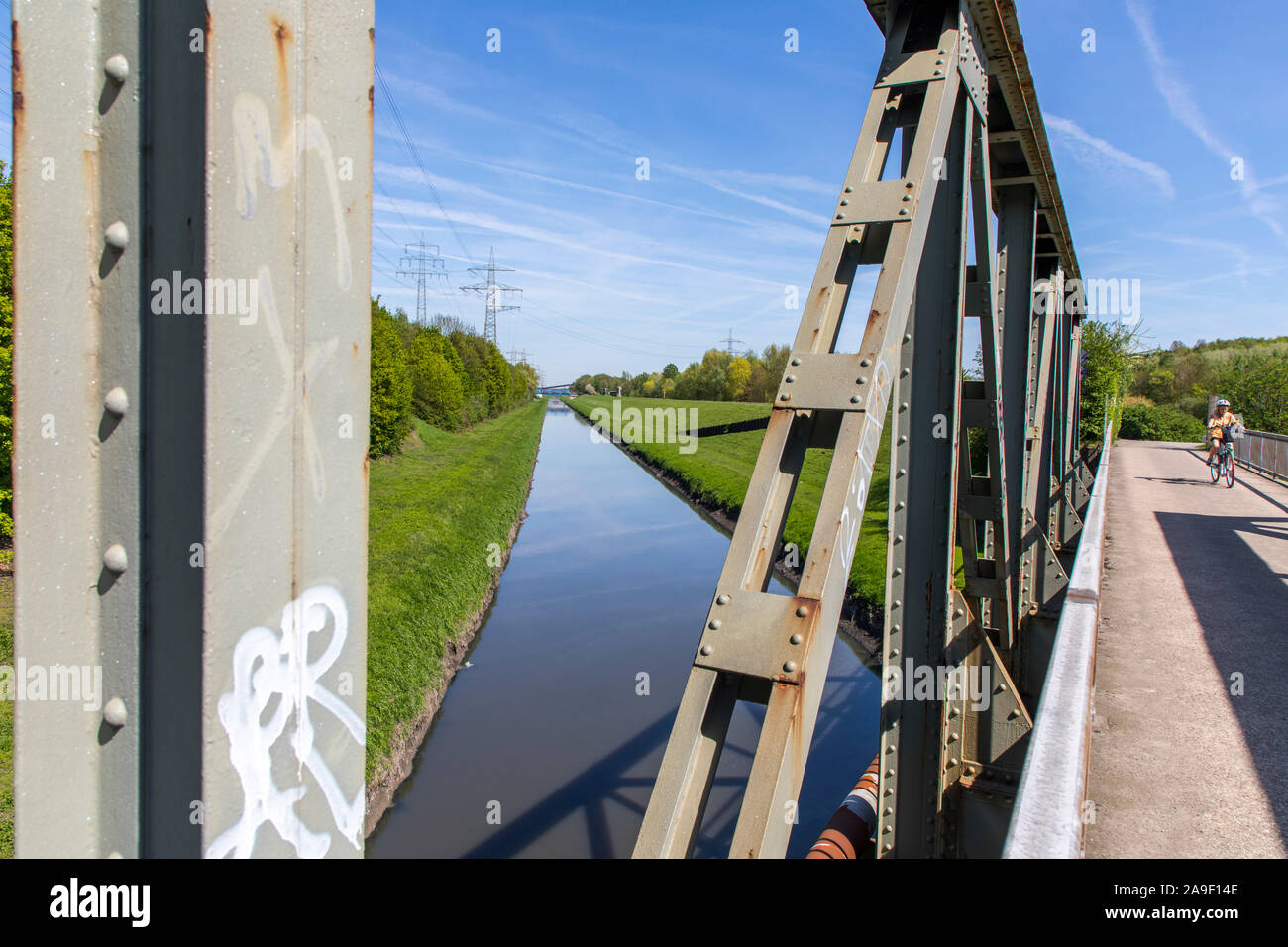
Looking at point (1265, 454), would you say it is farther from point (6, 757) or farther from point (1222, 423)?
point (6, 757)

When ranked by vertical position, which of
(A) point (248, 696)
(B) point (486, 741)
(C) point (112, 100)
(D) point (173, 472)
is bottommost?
(B) point (486, 741)

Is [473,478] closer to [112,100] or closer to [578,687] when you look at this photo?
[578,687]

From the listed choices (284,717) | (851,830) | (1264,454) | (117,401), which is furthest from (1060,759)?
(1264,454)

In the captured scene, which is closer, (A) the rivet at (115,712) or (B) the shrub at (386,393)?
(A) the rivet at (115,712)

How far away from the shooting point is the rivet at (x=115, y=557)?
1162 mm

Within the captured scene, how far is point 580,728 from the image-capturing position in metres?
12.2

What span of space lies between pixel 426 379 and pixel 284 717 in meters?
38.1

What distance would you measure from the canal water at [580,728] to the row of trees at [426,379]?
6.74 meters

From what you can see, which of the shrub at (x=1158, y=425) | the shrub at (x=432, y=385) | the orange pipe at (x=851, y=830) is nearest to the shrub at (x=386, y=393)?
the shrub at (x=432, y=385)

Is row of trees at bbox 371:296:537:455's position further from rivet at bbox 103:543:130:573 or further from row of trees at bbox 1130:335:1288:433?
row of trees at bbox 1130:335:1288:433

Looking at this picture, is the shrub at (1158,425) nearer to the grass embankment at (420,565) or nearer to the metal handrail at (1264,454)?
the metal handrail at (1264,454)
